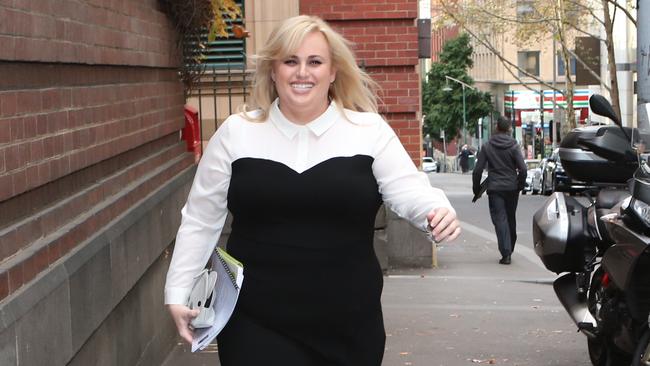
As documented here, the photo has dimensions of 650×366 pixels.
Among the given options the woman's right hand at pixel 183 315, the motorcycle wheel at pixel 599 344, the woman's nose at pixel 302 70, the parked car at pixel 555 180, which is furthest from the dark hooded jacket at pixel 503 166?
the woman's right hand at pixel 183 315

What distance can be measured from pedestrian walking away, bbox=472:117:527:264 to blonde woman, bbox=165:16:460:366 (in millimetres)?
10672

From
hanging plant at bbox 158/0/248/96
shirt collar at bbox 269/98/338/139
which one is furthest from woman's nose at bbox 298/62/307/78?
hanging plant at bbox 158/0/248/96

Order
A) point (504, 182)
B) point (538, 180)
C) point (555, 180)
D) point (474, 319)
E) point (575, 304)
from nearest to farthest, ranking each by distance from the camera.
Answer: point (575, 304)
point (474, 319)
point (504, 182)
point (555, 180)
point (538, 180)

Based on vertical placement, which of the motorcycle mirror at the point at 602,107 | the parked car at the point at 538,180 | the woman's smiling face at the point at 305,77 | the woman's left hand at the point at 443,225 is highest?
the woman's smiling face at the point at 305,77

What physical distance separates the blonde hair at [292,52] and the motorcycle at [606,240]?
2.12 metres

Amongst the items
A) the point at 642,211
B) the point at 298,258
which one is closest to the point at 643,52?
the point at 642,211

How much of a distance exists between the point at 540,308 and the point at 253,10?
4.38 metres

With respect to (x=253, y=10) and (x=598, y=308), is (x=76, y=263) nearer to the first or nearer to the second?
(x=598, y=308)

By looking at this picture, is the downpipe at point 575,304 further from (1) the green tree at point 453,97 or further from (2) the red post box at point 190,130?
(1) the green tree at point 453,97

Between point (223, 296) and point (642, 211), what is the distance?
2739mm

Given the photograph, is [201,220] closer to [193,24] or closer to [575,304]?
[575,304]

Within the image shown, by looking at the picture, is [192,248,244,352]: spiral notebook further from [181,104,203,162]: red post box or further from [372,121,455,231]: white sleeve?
[181,104,203,162]: red post box

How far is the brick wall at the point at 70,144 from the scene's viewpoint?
413 centimetres

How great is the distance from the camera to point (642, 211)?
6035 millimetres
